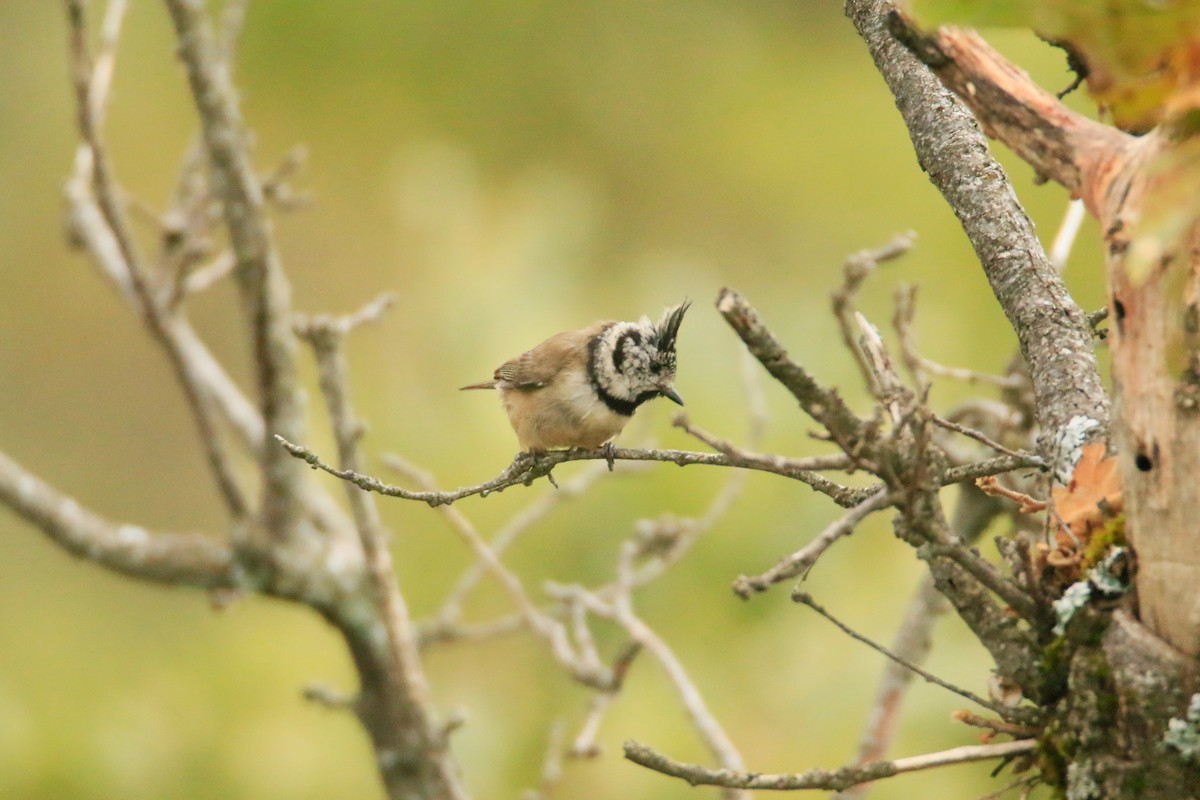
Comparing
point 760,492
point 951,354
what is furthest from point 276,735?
point 951,354

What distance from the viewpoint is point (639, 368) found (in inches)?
109

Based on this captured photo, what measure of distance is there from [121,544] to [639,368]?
1.25 m

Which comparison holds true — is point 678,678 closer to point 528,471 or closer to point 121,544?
point 528,471

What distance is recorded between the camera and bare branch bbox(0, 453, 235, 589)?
2.77 m

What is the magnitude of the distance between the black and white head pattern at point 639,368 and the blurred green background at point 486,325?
1.66ft

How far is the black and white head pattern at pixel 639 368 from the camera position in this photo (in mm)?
2744

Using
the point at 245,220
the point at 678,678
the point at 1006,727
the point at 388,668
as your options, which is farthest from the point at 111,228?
the point at 1006,727

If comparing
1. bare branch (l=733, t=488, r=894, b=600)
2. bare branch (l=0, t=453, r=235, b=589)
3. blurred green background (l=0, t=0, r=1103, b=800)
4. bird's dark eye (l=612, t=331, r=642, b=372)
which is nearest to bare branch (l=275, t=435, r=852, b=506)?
bare branch (l=733, t=488, r=894, b=600)

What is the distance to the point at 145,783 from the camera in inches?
151

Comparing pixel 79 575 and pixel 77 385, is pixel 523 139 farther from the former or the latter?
pixel 79 575

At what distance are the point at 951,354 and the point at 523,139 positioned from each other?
2.26 metres

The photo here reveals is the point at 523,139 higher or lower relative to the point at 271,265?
higher

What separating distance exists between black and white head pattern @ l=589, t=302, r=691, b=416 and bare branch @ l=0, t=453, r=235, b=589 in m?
0.96

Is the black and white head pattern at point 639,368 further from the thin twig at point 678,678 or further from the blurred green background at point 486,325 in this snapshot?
the blurred green background at point 486,325
